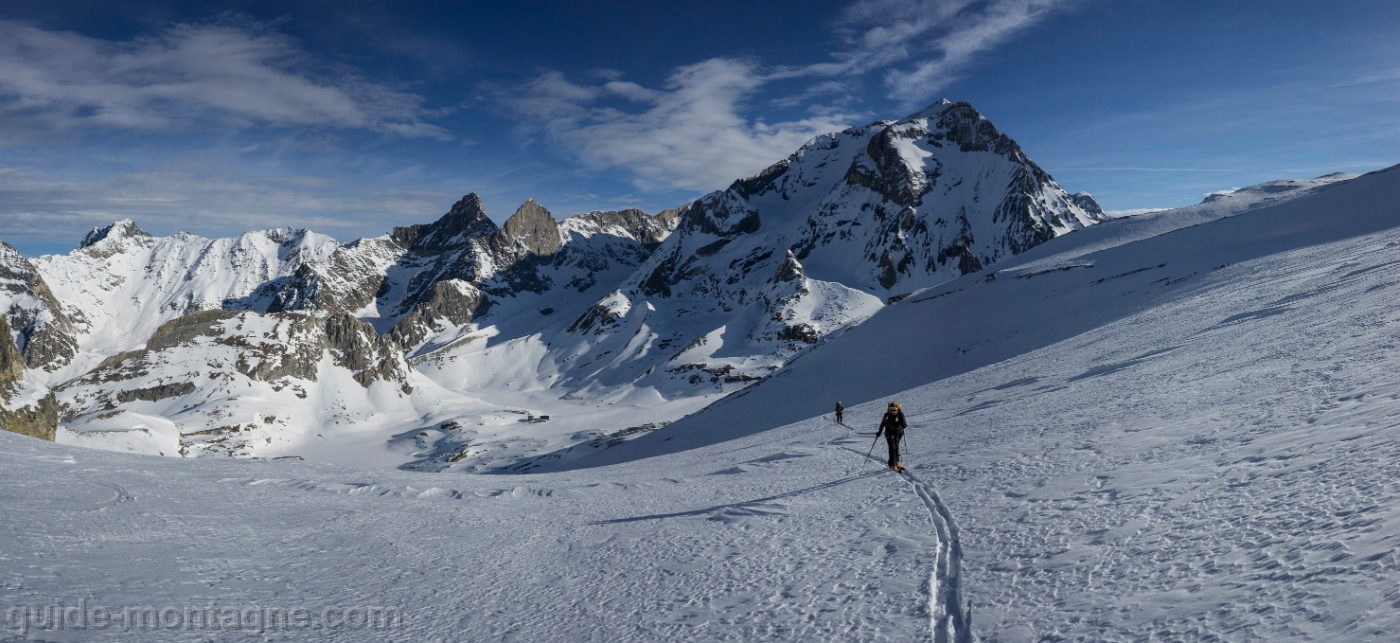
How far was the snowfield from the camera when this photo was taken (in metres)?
5.93

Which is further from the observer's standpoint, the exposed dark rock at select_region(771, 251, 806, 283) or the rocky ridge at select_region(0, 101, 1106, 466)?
the exposed dark rock at select_region(771, 251, 806, 283)

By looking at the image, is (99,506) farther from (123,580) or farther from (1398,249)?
(1398,249)

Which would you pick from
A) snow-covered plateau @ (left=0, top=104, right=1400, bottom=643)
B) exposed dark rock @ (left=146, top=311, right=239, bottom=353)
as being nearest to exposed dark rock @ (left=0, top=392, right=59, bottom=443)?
snow-covered plateau @ (left=0, top=104, right=1400, bottom=643)

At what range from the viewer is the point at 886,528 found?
9.21m

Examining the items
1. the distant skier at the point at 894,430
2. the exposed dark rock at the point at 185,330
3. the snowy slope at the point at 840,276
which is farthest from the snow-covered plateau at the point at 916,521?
the exposed dark rock at the point at 185,330

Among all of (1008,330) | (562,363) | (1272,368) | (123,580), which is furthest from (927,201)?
(123,580)

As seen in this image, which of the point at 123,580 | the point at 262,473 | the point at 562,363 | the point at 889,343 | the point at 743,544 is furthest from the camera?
the point at 562,363

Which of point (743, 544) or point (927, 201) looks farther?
point (927, 201)

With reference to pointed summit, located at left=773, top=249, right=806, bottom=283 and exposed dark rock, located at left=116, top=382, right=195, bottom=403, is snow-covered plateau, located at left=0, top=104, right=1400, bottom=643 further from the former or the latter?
pointed summit, located at left=773, top=249, right=806, bottom=283

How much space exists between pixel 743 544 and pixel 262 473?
14.9 m

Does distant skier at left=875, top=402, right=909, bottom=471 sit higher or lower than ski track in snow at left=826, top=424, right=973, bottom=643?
higher

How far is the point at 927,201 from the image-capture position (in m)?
182

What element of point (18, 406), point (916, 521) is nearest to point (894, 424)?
point (916, 521)

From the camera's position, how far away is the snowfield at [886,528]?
5934mm
